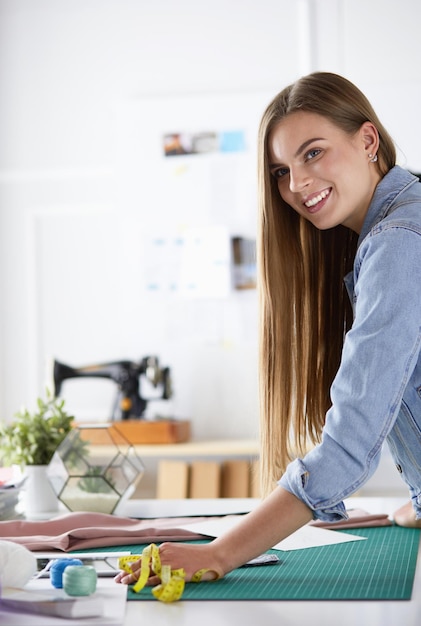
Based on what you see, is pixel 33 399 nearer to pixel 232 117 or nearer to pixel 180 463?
pixel 180 463

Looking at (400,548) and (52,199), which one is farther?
(52,199)

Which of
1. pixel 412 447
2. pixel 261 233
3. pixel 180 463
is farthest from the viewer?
pixel 180 463

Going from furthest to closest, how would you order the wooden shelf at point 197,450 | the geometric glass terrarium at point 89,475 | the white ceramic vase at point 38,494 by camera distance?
the wooden shelf at point 197,450 → the white ceramic vase at point 38,494 → the geometric glass terrarium at point 89,475

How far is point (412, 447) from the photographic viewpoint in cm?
139

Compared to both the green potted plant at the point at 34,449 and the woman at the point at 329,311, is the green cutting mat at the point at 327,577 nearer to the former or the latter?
the woman at the point at 329,311

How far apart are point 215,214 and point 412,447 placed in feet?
7.94

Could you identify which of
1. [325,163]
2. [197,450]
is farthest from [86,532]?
[197,450]

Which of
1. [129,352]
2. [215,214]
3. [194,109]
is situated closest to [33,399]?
[129,352]

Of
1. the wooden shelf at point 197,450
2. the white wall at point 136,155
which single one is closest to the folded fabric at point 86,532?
the wooden shelf at point 197,450

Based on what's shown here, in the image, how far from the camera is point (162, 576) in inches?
46.4

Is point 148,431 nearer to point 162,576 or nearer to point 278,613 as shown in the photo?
point 162,576

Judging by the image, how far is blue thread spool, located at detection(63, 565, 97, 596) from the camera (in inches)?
43.4

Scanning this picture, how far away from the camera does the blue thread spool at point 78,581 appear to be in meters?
1.10

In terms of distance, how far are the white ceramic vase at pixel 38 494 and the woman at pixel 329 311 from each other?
1.85 feet
